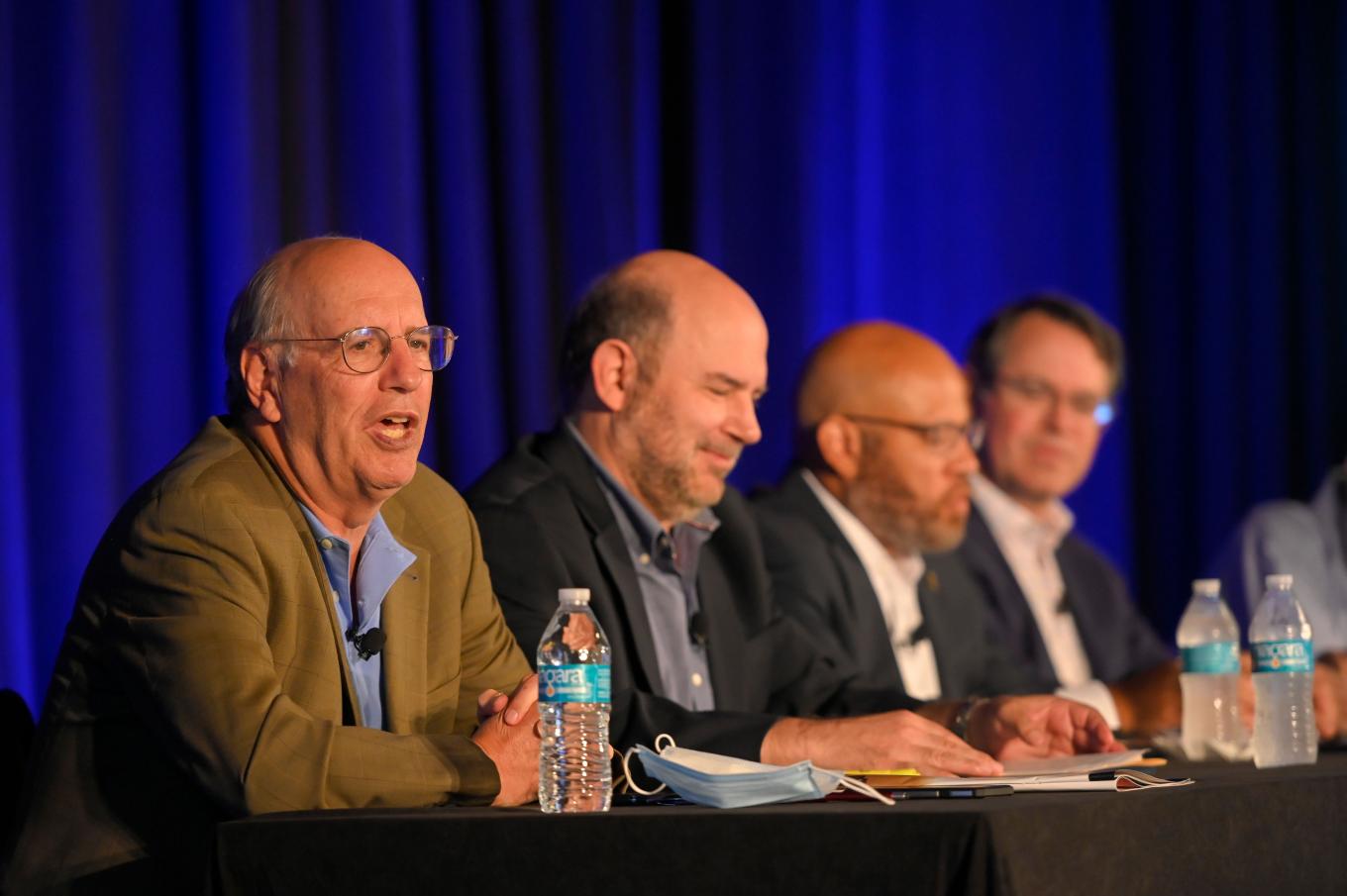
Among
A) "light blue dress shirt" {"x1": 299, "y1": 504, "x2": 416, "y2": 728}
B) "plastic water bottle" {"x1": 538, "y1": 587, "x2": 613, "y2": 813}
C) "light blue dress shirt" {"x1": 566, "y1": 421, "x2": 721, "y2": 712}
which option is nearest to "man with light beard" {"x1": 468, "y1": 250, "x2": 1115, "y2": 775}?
"light blue dress shirt" {"x1": 566, "y1": 421, "x2": 721, "y2": 712}

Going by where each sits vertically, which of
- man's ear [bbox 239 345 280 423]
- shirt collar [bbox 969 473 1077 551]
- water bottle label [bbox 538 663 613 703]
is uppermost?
man's ear [bbox 239 345 280 423]

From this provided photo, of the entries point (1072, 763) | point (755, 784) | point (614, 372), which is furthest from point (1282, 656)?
point (614, 372)

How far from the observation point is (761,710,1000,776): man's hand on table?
2.42m

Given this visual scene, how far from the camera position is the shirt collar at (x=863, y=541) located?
438 centimetres

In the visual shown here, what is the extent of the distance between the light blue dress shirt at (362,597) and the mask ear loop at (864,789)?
0.78 m

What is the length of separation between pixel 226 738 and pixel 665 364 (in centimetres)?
157

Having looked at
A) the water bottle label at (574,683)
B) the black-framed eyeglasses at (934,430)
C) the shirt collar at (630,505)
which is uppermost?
the black-framed eyeglasses at (934,430)

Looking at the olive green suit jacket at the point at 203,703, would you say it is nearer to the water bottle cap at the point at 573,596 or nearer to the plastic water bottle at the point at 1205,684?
the water bottle cap at the point at 573,596

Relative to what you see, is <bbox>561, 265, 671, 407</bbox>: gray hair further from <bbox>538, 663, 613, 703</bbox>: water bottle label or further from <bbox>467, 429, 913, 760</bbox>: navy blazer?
<bbox>538, 663, 613, 703</bbox>: water bottle label

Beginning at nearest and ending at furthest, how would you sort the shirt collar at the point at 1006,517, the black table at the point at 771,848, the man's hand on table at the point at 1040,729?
the black table at the point at 771,848 < the man's hand on table at the point at 1040,729 < the shirt collar at the point at 1006,517

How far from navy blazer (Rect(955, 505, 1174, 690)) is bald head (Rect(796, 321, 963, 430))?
53 cm

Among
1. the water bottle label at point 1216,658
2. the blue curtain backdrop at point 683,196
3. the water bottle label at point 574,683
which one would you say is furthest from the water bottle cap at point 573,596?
the blue curtain backdrop at point 683,196

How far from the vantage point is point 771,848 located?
5.97 feet

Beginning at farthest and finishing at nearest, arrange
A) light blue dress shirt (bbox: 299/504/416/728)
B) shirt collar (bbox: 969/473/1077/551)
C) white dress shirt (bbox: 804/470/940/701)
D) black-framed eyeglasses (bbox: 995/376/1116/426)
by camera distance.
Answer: black-framed eyeglasses (bbox: 995/376/1116/426), shirt collar (bbox: 969/473/1077/551), white dress shirt (bbox: 804/470/940/701), light blue dress shirt (bbox: 299/504/416/728)
